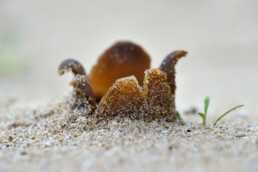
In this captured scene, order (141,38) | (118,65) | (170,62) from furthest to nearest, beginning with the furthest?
(141,38)
(118,65)
(170,62)

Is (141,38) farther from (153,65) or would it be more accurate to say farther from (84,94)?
(84,94)

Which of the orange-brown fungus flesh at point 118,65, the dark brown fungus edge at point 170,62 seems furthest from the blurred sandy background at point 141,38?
the dark brown fungus edge at point 170,62

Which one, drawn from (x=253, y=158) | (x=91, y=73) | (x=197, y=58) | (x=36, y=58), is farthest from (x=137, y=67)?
(x=36, y=58)

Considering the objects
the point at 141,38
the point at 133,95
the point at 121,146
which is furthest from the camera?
the point at 141,38

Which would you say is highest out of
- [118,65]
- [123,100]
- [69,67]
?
[118,65]

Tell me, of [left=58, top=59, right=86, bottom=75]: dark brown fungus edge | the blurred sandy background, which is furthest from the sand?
the blurred sandy background

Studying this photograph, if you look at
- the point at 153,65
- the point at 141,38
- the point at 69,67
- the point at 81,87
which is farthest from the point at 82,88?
the point at 141,38
